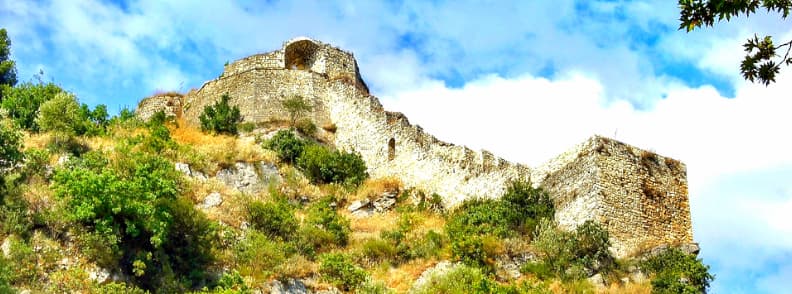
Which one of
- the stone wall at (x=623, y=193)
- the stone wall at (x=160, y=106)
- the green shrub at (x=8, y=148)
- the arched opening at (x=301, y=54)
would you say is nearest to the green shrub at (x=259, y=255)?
the green shrub at (x=8, y=148)

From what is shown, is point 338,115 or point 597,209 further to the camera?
point 338,115

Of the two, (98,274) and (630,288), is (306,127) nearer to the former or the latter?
(630,288)

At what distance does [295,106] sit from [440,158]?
656cm

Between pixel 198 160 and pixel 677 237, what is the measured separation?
13476 millimetres

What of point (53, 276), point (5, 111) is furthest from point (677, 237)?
point (5, 111)

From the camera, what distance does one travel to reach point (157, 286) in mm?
20734

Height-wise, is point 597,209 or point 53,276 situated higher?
point 597,209

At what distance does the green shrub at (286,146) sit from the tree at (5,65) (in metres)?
11.4

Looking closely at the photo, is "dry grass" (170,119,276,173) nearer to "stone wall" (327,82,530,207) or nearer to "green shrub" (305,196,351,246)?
"stone wall" (327,82,530,207)

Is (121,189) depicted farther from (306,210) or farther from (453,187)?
(453,187)

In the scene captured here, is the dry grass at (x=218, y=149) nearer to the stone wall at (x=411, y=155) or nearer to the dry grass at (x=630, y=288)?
the stone wall at (x=411, y=155)

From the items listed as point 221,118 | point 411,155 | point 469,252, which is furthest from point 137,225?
point 221,118

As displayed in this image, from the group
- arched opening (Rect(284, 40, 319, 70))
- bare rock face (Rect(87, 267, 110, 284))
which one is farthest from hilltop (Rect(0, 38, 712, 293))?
arched opening (Rect(284, 40, 319, 70))

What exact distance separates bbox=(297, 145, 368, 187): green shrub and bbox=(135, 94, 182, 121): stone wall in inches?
301
